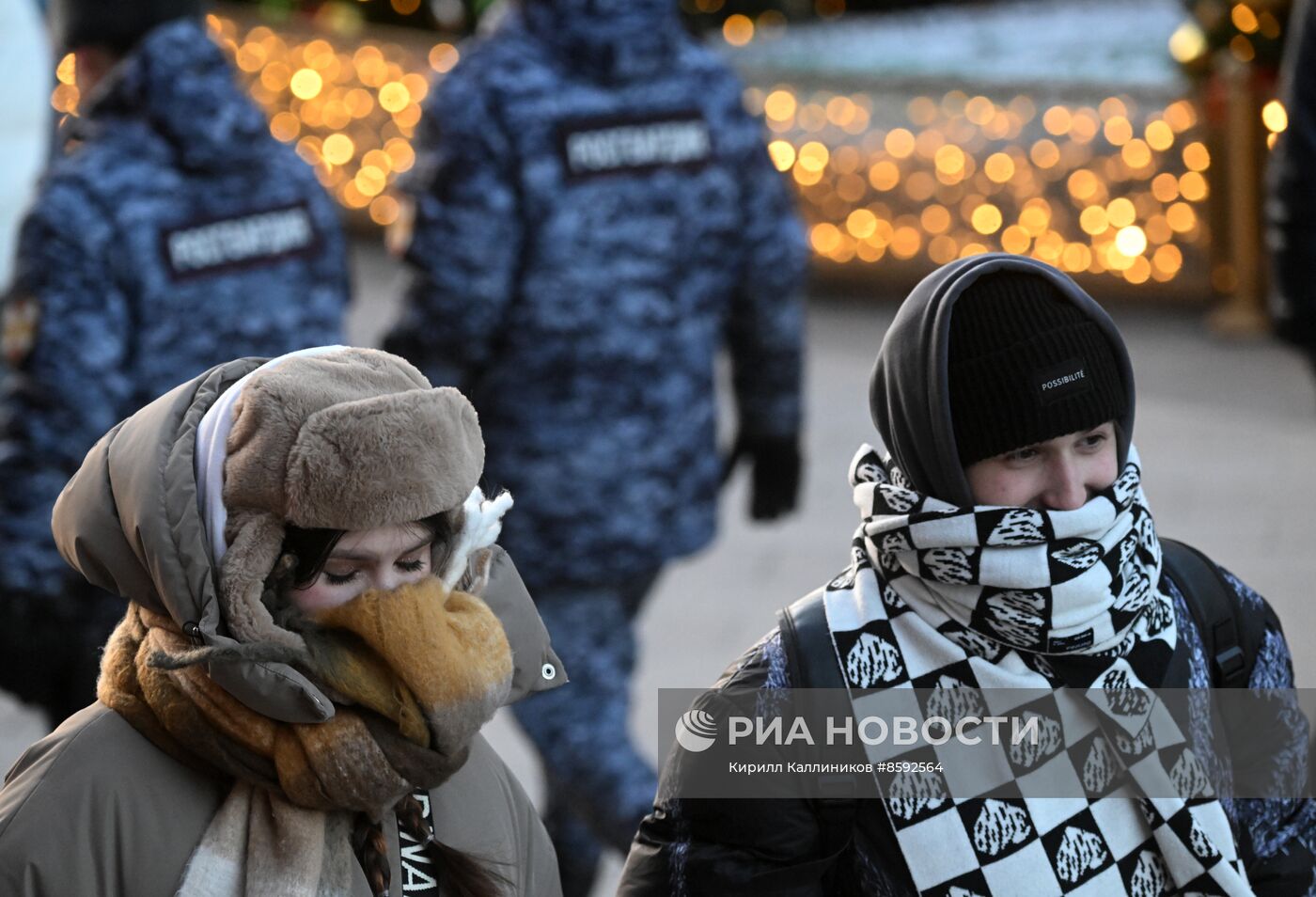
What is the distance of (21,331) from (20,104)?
1.32 meters

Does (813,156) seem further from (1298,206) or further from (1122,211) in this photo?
(1298,206)

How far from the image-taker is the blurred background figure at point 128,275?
149 inches

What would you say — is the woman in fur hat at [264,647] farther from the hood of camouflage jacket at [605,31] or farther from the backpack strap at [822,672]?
the hood of camouflage jacket at [605,31]

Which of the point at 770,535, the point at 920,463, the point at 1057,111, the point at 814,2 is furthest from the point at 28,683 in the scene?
the point at 814,2

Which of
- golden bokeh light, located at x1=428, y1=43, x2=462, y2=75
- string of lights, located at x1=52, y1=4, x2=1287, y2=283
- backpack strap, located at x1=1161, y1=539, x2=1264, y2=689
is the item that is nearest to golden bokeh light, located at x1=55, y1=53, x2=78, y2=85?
backpack strap, located at x1=1161, y1=539, x2=1264, y2=689

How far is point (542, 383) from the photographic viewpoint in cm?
436

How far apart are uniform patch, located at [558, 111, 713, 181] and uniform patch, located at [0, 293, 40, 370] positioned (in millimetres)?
1175

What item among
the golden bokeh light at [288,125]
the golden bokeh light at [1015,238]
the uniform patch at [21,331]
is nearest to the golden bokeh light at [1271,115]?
the golden bokeh light at [1015,238]

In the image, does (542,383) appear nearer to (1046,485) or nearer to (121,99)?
(121,99)

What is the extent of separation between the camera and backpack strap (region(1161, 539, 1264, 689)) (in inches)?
94.9

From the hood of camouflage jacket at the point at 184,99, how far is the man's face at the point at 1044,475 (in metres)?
2.21

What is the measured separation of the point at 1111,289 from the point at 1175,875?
8065mm

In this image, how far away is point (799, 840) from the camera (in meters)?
2.26

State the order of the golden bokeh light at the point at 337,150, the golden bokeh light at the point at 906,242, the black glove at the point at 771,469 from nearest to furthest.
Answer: the black glove at the point at 771,469, the golden bokeh light at the point at 906,242, the golden bokeh light at the point at 337,150
